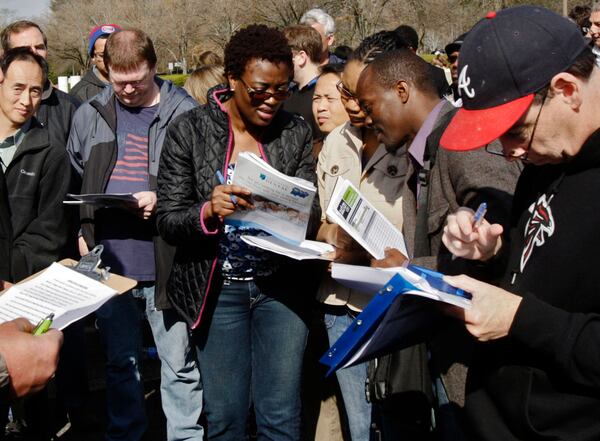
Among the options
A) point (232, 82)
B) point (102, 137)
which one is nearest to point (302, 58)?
point (102, 137)

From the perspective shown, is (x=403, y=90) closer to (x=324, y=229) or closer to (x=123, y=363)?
(x=324, y=229)

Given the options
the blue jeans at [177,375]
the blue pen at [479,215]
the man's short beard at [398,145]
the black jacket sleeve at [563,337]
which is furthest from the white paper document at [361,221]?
the blue jeans at [177,375]

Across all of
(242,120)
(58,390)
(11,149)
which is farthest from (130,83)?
(58,390)

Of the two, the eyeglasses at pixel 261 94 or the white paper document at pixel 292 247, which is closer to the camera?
the white paper document at pixel 292 247

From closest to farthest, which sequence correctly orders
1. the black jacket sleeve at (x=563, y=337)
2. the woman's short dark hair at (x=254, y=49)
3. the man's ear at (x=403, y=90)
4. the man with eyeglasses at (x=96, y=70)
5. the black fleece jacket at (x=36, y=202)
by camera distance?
the black jacket sleeve at (x=563, y=337)
the man's ear at (x=403, y=90)
the woman's short dark hair at (x=254, y=49)
the black fleece jacket at (x=36, y=202)
the man with eyeglasses at (x=96, y=70)

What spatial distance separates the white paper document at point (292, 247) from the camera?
2.96 meters

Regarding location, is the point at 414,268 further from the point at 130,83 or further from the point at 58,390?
the point at 58,390

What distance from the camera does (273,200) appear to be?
2.90 meters

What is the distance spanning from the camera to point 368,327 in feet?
6.52

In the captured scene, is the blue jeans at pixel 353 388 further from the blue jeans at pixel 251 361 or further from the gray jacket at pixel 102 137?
the gray jacket at pixel 102 137

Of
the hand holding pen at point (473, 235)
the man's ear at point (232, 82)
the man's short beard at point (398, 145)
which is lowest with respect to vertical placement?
the hand holding pen at point (473, 235)

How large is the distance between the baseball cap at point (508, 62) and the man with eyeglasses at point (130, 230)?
2.39m

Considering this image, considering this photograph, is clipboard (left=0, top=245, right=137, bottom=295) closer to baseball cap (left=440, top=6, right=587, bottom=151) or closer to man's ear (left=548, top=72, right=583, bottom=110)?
baseball cap (left=440, top=6, right=587, bottom=151)

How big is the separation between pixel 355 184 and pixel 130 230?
4.60 feet
